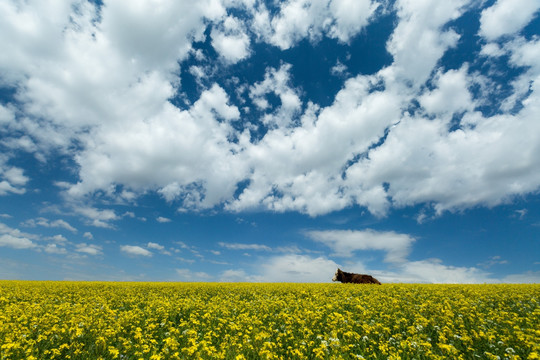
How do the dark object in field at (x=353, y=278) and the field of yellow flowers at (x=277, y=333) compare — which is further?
the dark object in field at (x=353, y=278)

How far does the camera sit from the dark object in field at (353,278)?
42594 mm

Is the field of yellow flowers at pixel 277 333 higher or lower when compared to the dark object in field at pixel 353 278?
lower

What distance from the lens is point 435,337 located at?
1120cm

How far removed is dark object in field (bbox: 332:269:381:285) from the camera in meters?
42.6

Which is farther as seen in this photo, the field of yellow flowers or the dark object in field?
the dark object in field

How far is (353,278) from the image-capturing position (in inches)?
1706

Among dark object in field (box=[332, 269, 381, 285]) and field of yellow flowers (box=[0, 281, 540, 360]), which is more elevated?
dark object in field (box=[332, 269, 381, 285])

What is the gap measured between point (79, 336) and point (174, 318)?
4.41m

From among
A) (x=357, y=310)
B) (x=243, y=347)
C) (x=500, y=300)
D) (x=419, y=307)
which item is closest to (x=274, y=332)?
(x=243, y=347)

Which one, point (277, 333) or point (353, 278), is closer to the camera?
point (277, 333)

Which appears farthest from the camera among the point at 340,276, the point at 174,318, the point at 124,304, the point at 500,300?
the point at 340,276

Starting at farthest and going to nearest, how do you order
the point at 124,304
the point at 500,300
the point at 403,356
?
the point at 124,304, the point at 500,300, the point at 403,356

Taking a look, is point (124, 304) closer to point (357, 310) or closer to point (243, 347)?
point (243, 347)

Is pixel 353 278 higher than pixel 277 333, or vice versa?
pixel 353 278
